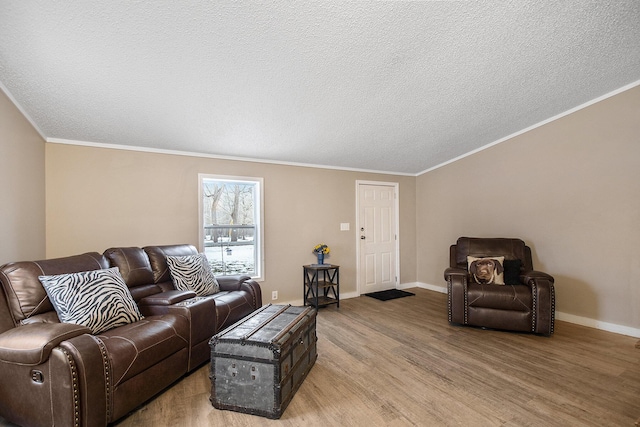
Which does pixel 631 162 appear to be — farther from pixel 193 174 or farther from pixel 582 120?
pixel 193 174

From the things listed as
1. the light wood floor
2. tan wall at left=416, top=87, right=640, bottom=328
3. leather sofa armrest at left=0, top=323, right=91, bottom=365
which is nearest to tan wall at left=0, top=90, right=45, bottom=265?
leather sofa armrest at left=0, top=323, right=91, bottom=365

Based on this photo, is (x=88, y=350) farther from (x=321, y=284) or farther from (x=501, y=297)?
(x=501, y=297)

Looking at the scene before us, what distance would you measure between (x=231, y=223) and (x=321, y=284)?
158cm

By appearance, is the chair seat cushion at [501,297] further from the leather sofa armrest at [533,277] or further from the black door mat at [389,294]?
the black door mat at [389,294]

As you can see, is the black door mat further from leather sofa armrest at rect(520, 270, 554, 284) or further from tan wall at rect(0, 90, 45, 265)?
tan wall at rect(0, 90, 45, 265)

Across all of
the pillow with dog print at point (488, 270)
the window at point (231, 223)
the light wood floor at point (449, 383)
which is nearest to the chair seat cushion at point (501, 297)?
the pillow with dog print at point (488, 270)

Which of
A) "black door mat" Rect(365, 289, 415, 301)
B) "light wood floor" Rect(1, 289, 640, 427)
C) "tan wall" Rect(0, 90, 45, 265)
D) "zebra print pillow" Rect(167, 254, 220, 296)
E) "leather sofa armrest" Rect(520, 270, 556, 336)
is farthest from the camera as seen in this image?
"black door mat" Rect(365, 289, 415, 301)

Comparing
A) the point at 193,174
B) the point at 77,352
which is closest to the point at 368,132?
the point at 193,174

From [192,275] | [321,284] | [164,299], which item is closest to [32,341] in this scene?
[164,299]

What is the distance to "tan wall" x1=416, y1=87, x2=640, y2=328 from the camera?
126 inches

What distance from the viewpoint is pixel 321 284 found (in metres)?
4.31

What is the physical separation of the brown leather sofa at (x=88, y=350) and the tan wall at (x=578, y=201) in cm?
410

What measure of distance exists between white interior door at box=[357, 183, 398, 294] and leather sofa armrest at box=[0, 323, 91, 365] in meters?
4.01

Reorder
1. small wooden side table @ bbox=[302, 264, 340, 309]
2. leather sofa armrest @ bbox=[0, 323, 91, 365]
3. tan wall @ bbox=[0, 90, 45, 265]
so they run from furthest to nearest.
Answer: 1. small wooden side table @ bbox=[302, 264, 340, 309]
2. tan wall @ bbox=[0, 90, 45, 265]
3. leather sofa armrest @ bbox=[0, 323, 91, 365]
